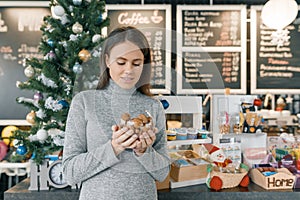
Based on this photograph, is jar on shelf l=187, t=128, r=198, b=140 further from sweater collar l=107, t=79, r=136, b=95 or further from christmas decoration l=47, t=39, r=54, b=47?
christmas decoration l=47, t=39, r=54, b=47

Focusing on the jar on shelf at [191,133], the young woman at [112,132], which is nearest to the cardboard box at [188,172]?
the jar on shelf at [191,133]

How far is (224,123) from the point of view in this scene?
1910mm

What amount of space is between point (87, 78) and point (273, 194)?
3.19 feet

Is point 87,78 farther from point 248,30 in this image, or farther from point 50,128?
point 248,30

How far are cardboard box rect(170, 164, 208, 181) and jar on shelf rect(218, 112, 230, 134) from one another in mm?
276

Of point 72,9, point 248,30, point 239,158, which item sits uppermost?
point 248,30

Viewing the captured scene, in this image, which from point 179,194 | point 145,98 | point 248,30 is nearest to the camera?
point 145,98

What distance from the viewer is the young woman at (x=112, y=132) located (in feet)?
3.29

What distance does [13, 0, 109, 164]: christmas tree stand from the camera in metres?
1.65

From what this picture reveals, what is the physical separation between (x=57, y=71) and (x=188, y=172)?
2.53ft

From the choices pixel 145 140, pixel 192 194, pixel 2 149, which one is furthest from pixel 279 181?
pixel 2 149

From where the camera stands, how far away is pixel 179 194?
62.0 inches

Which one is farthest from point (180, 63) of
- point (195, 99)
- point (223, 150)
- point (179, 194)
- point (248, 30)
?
point (248, 30)

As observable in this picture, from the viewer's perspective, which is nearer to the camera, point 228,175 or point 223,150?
point 228,175
